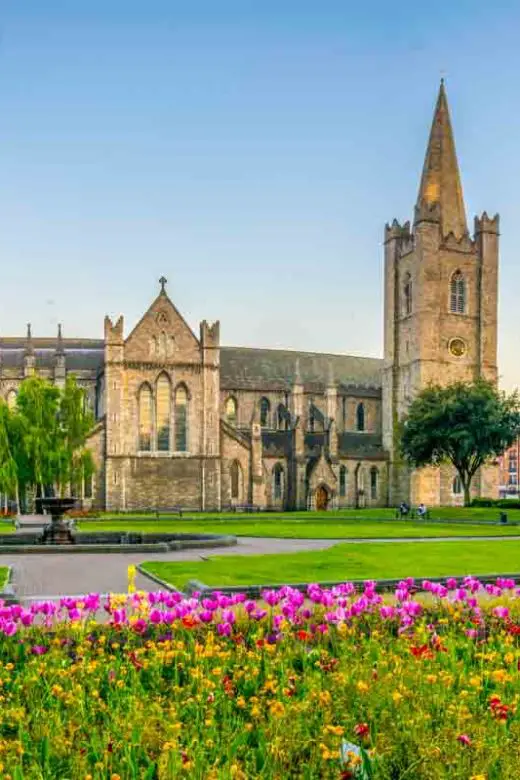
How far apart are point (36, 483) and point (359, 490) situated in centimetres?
3024

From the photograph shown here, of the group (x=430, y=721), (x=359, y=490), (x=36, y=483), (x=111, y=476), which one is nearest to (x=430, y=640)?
(x=430, y=721)

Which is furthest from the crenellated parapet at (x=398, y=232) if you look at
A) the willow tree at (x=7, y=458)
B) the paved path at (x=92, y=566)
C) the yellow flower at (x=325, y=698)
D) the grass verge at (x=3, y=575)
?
the yellow flower at (x=325, y=698)

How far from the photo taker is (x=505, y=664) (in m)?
10.4

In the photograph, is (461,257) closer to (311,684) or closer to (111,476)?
(111,476)

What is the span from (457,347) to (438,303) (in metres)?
4.57

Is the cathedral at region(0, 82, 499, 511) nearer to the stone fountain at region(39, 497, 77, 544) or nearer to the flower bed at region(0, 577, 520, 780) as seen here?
the stone fountain at region(39, 497, 77, 544)

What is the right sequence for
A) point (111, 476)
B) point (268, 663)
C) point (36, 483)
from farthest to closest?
1. point (111, 476)
2. point (36, 483)
3. point (268, 663)

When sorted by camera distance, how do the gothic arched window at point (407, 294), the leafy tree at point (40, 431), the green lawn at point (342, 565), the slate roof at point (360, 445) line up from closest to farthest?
the green lawn at point (342, 565) → the leafy tree at point (40, 431) → the slate roof at point (360, 445) → the gothic arched window at point (407, 294)

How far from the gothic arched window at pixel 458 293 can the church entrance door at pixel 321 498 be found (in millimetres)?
20750

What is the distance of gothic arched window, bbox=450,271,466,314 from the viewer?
8369 cm

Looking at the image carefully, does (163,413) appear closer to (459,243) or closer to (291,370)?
(291,370)

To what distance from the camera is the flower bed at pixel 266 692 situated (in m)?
6.79

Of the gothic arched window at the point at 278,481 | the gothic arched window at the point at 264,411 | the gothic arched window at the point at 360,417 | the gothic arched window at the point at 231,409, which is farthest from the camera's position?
the gothic arched window at the point at 360,417

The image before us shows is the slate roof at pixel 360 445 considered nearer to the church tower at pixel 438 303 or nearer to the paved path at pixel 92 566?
the church tower at pixel 438 303
